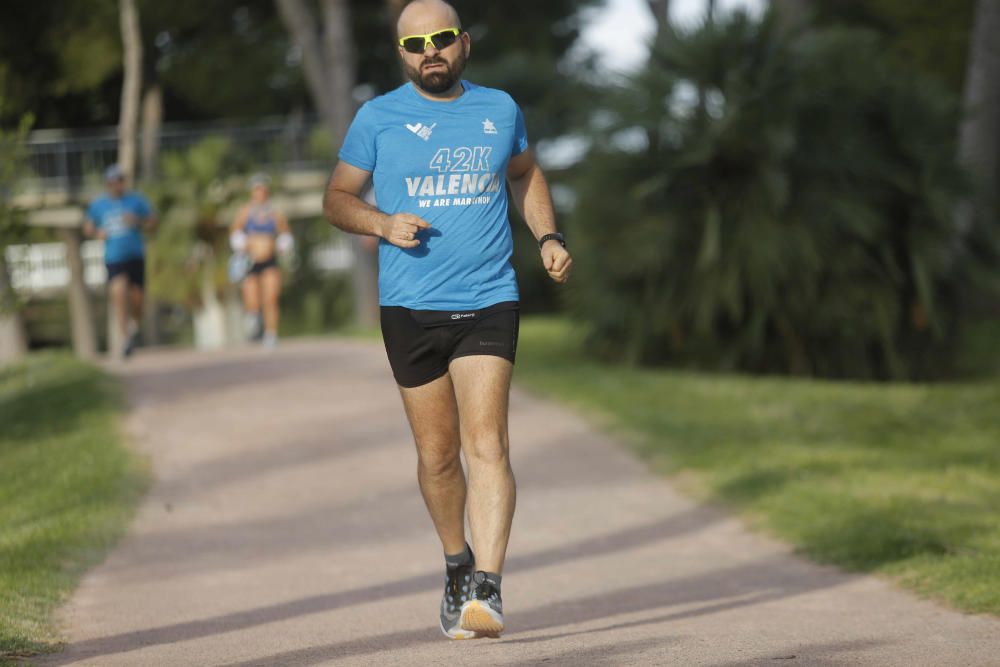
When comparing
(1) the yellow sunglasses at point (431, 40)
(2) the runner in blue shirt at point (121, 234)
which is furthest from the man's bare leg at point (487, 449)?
(2) the runner in blue shirt at point (121, 234)

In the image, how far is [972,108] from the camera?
16.6 metres

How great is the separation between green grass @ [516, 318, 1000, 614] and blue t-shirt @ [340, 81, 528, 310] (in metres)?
2.46

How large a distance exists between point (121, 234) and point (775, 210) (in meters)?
6.71

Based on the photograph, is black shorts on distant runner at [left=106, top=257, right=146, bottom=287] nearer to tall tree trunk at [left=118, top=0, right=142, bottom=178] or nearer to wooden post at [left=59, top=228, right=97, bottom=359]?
tall tree trunk at [left=118, top=0, right=142, bottom=178]

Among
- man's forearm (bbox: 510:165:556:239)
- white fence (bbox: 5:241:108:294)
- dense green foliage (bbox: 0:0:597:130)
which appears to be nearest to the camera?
man's forearm (bbox: 510:165:556:239)

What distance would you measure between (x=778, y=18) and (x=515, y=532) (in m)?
8.87

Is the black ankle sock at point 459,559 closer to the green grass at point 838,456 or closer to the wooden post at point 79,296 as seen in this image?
the green grass at point 838,456

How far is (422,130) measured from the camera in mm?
5352

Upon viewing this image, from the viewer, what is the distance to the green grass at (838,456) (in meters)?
7.65

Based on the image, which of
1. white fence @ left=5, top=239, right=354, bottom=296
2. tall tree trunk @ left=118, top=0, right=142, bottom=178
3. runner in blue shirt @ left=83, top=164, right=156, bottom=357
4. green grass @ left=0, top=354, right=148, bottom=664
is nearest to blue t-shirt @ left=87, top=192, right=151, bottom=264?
runner in blue shirt @ left=83, top=164, right=156, bottom=357

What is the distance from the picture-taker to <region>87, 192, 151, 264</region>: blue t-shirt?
16.7 meters

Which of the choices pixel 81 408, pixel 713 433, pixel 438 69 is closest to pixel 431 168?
pixel 438 69

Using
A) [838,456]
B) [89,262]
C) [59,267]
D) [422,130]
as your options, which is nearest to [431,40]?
[422,130]

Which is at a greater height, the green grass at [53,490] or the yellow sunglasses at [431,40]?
the yellow sunglasses at [431,40]
